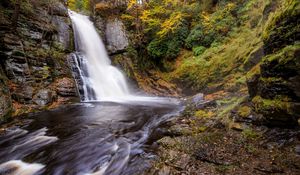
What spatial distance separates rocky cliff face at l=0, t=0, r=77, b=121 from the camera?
7.95m

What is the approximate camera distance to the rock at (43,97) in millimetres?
8227

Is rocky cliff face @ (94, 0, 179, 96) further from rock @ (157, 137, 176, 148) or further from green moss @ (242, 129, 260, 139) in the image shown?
green moss @ (242, 129, 260, 139)

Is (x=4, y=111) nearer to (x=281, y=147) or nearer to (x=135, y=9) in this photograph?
(x=281, y=147)

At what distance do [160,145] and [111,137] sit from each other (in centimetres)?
148

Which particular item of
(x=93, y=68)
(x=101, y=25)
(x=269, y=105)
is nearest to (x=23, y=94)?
(x=93, y=68)

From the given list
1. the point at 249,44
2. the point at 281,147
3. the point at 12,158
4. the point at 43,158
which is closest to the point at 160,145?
the point at 281,147

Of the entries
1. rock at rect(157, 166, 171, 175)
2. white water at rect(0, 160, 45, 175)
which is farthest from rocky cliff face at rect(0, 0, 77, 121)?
rock at rect(157, 166, 171, 175)

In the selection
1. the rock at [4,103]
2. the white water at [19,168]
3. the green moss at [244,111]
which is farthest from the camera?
the rock at [4,103]

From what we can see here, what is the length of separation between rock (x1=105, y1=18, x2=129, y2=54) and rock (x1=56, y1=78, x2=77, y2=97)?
5.30m

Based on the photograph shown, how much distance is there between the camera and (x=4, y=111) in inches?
264

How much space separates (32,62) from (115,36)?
7042 millimetres

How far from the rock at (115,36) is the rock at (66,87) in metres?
5.30

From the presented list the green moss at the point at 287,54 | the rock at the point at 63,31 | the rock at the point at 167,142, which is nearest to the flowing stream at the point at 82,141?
the rock at the point at 167,142

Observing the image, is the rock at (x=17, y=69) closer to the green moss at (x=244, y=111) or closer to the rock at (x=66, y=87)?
the rock at (x=66, y=87)
